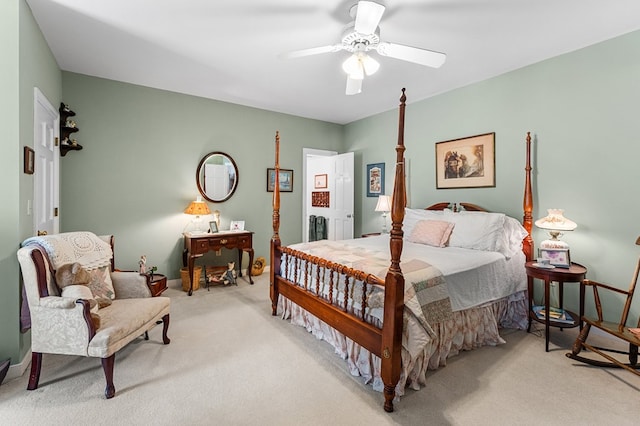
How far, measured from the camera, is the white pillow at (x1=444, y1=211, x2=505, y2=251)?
3115 mm

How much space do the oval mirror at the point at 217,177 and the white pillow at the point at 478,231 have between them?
10.6 feet

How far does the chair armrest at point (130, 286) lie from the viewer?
258cm

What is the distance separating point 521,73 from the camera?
3.41 m

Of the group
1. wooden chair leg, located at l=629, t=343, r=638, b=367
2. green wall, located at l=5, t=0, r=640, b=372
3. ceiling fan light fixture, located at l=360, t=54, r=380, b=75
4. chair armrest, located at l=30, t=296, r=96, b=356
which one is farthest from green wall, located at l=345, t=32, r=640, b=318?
chair armrest, located at l=30, t=296, r=96, b=356

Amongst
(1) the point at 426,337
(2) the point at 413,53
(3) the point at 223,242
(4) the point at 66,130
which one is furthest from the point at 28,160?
(1) the point at 426,337

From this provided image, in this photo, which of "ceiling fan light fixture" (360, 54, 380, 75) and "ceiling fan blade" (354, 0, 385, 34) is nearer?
"ceiling fan blade" (354, 0, 385, 34)

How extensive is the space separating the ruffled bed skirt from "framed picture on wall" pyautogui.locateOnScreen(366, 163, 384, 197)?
8.66 ft

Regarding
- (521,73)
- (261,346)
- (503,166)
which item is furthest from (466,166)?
(261,346)

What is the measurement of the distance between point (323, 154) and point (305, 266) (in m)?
3.28

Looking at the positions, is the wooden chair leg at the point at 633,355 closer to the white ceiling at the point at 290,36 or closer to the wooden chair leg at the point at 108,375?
the white ceiling at the point at 290,36

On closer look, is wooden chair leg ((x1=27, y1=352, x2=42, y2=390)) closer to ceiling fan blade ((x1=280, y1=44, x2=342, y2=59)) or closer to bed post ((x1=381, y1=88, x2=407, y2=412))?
bed post ((x1=381, y1=88, x2=407, y2=412))

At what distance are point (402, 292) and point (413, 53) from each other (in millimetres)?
1774

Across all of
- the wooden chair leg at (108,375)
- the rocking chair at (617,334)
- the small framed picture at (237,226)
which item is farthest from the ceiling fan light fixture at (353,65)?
the small framed picture at (237,226)

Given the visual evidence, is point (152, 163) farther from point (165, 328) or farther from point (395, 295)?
point (395, 295)
